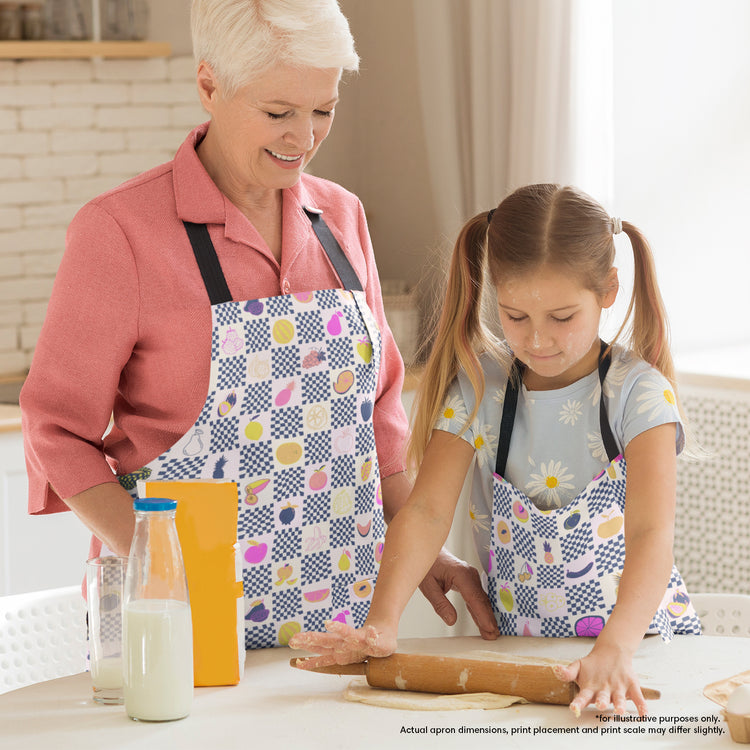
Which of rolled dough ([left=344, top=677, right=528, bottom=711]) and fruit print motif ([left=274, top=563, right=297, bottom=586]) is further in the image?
fruit print motif ([left=274, top=563, right=297, bottom=586])

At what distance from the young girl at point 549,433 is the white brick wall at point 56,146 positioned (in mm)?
1840

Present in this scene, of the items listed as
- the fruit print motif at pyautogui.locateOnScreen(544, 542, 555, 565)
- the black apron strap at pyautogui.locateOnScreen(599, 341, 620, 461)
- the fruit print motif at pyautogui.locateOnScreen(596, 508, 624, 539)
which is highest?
the black apron strap at pyautogui.locateOnScreen(599, 341, 620, 461)

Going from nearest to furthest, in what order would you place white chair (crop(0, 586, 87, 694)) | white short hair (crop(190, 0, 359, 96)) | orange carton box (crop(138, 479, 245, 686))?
1. orange carton box (crop(138, 479, 245, 686))
2. white short hair (crop(190, 0, 359, 96))
3. white chair (crop(0, 586, 87, 694))

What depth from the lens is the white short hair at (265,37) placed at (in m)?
1.34

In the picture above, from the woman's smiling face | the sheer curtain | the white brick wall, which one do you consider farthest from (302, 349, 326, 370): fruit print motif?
the white brick wall

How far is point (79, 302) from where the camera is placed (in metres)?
1.35

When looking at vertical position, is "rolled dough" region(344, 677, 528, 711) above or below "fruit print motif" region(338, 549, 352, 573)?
below

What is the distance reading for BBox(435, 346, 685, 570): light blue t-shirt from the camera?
1445mm

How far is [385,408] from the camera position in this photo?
166 centimetres

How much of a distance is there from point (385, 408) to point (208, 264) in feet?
1.24

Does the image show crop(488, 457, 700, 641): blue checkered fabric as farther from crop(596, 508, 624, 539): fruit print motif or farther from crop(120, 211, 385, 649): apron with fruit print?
crop(120, 211, 385, 649): apron with fruit print

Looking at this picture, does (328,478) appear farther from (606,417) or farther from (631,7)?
(631,7)

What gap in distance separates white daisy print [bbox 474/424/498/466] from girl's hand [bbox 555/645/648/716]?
40cm

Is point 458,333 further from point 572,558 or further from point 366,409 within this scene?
point 572,558
